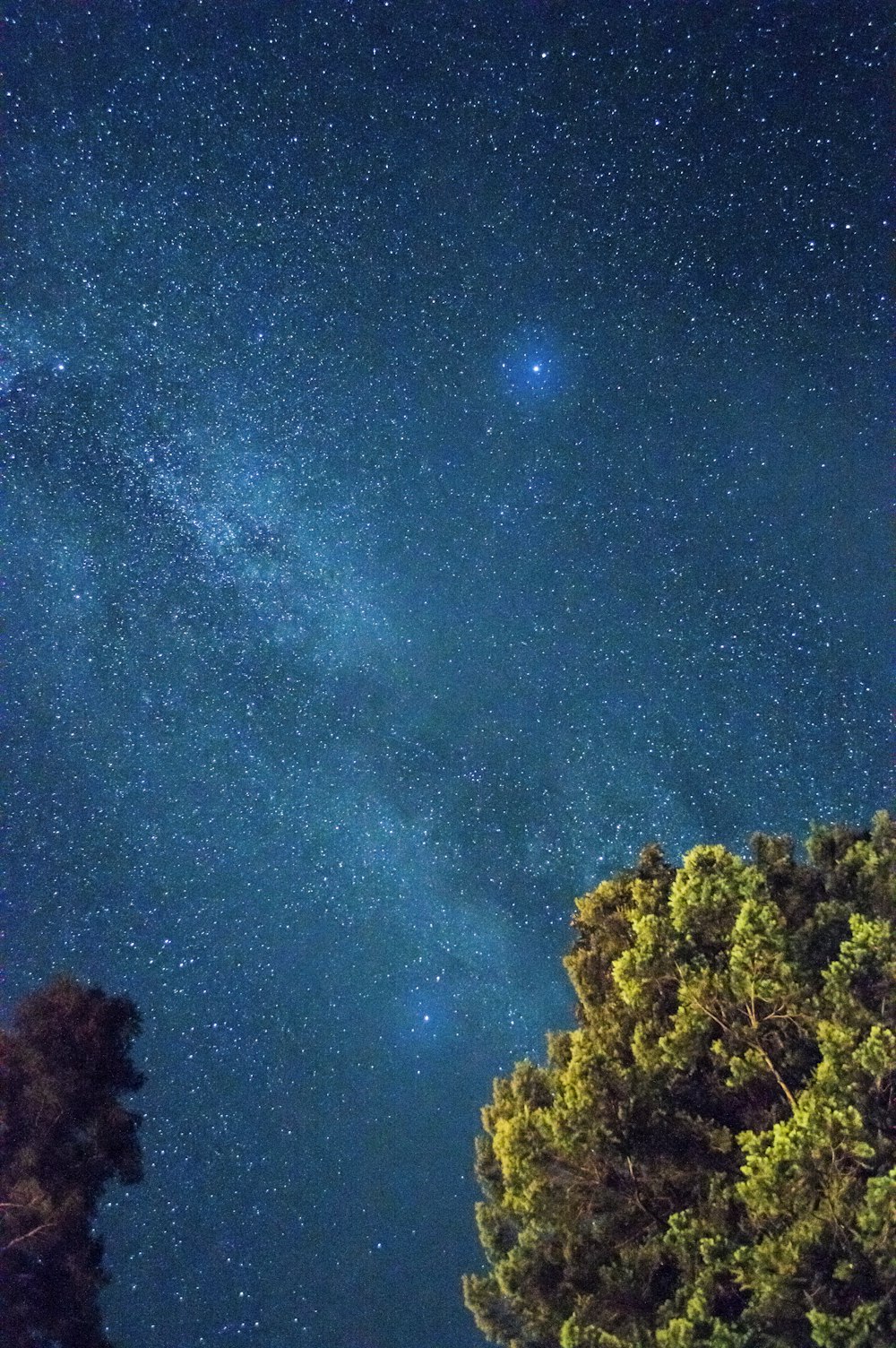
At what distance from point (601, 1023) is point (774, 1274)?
3117 millimetres

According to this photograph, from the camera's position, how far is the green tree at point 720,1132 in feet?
30.9

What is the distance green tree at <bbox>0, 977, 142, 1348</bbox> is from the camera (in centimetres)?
1303

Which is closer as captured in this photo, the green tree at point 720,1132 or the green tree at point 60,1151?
the green tree at point 720,1132

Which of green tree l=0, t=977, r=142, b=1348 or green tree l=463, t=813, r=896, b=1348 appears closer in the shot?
green tree l=463, t=813, r=896, b=1348

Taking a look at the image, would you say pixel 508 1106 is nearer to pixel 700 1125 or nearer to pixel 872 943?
pixel 700 1125

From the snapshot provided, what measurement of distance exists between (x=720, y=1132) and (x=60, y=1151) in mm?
9059

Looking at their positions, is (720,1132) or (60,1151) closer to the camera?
(720,1132)

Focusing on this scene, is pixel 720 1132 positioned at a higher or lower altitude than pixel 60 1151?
lower

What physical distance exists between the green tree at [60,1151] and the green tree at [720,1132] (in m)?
5.33

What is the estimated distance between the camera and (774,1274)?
9383mm

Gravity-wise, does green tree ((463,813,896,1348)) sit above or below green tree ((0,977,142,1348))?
below

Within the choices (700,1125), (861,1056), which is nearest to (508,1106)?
(700,1125)

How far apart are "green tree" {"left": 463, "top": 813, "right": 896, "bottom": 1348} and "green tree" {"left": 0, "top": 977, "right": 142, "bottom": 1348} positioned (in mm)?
5330

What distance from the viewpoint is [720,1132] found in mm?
10680
